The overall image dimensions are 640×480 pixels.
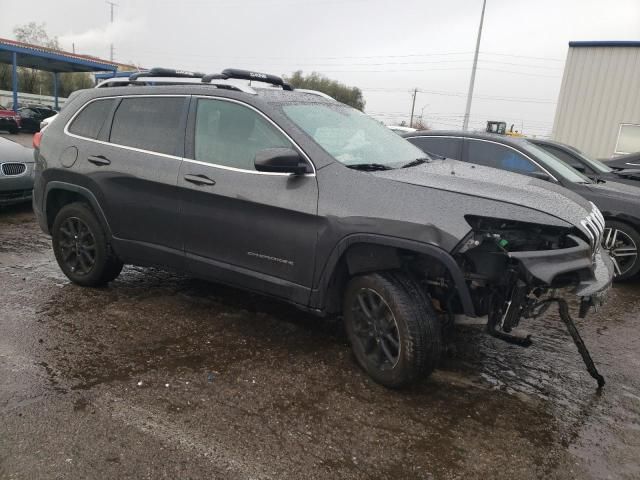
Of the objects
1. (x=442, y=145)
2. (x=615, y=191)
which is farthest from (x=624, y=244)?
(x=442, y=145)

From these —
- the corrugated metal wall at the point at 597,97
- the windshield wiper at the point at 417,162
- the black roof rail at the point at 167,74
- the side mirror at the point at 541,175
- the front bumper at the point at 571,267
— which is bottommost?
the front bumper at the point at 571,267

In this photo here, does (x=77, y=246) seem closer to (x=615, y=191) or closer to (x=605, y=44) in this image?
Result: (x=615, y=191)

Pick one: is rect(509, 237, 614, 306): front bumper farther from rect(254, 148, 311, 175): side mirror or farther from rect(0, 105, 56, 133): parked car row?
rect(0, 105, 56, 133): parked car row

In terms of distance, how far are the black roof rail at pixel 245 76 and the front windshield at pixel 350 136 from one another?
686mm

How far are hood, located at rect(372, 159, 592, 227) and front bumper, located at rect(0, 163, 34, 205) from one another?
6237mm

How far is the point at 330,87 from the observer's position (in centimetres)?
7156

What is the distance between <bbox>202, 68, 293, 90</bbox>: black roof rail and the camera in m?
4.18

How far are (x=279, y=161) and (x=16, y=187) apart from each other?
5.89m

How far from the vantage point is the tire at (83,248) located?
4.48 m

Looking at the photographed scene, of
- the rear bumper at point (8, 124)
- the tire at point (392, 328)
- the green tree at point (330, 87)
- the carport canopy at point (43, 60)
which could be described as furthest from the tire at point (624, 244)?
the green tree at point (330, 87)

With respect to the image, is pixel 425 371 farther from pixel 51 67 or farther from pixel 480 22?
pixel 51 67

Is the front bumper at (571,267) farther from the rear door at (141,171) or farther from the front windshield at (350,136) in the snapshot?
the rear door at (141,171)

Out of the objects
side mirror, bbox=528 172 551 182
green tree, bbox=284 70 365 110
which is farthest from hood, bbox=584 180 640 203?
green tree, bbox=284 70 365 110

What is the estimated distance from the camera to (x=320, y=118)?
3814 mm
